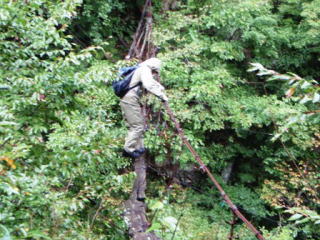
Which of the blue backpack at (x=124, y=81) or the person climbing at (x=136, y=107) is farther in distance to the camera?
the blue backpack at (x=124, y=81)

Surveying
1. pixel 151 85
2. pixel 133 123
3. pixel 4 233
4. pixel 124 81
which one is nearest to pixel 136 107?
pixel 133 123

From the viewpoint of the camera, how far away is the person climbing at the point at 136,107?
4892 millimetres

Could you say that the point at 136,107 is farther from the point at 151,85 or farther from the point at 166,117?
the point at 166,117

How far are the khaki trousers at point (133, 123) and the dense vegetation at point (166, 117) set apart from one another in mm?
215

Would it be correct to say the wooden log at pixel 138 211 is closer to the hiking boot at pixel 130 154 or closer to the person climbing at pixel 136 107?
the hiking boot at pixel 130 154

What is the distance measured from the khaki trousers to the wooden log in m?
0.35

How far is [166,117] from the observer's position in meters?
6.54

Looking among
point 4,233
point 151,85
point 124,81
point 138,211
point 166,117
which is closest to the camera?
point 4,233

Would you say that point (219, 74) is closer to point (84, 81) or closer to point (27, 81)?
point (84, 81)

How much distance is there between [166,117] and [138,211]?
1887 millimetres

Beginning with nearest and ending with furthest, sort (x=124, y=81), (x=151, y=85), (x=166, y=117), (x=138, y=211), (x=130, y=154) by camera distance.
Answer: (x=151, y=85)
(x=124, y=81)
(x=138, y=211)
(x=130, y=154)
(x=166, y=117)

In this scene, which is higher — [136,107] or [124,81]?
[124,81]

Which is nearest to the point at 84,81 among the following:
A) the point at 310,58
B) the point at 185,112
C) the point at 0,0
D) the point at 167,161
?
the point at 0,0

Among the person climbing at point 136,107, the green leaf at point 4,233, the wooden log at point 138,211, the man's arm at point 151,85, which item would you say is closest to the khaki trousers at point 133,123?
the person climbing at point 136,107
